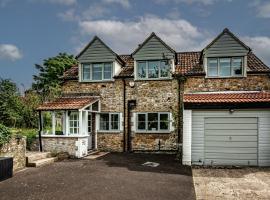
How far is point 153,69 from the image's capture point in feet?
63.7

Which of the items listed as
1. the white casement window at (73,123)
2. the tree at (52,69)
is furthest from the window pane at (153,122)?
the tree at (52,69)

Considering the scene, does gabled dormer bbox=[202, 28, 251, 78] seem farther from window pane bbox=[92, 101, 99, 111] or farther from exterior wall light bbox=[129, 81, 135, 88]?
window pane bbox=[92, 101, 99, 111]

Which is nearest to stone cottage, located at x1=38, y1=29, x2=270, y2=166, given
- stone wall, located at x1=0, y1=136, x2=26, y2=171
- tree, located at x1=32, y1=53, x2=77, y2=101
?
stone wall, located at x1=0, y1=136, x2=26, y2=171

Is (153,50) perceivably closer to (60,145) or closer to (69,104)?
(69,104)

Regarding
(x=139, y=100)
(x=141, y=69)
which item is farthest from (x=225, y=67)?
(x=139, y=100)

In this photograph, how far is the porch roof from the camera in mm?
17250

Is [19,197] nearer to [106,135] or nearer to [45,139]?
[45,139]

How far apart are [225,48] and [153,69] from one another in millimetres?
4907

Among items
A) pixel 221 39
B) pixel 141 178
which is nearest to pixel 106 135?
pixel 141 178

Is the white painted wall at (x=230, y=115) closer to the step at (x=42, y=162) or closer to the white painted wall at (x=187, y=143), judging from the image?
the white painted wall at (x=187, y=143)

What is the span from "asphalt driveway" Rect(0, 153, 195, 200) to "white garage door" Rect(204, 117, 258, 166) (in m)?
1.93

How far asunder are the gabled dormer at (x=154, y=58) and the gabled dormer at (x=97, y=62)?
1600 millimetres

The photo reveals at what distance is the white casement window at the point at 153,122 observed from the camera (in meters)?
19.0

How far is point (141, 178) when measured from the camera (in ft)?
36.9
